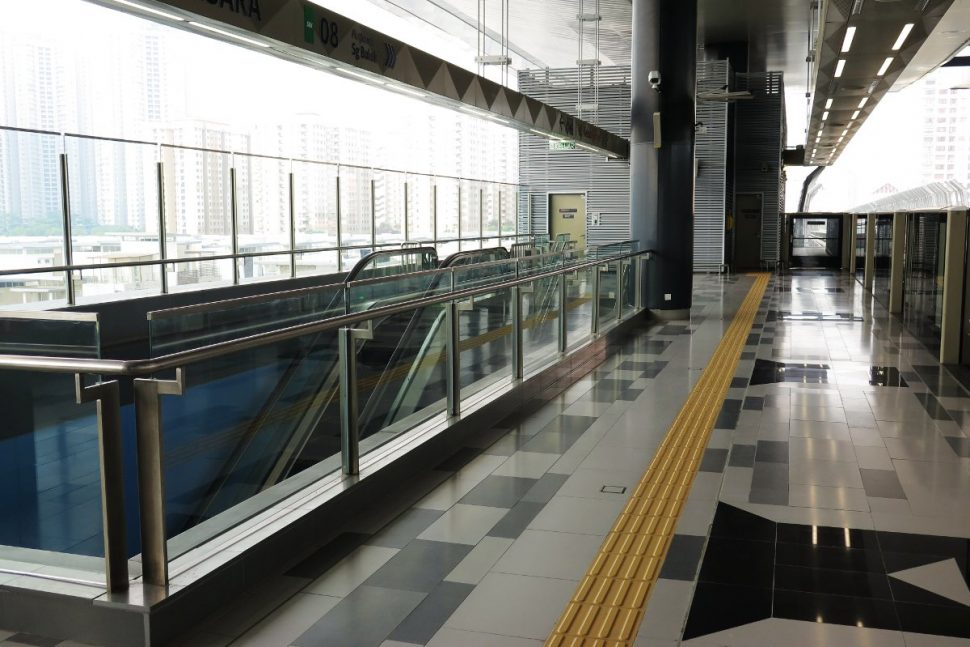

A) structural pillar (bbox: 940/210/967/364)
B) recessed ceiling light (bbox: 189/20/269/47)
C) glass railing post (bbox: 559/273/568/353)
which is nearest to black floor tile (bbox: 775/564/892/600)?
recessed ceiling light (bbox: 189/20/269/47)

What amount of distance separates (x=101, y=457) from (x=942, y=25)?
13.5 m

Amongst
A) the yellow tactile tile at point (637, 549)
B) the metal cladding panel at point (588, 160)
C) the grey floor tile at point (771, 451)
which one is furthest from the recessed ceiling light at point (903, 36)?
the metal cladding panel at point (588, 160)

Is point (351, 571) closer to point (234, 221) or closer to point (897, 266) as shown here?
point (234, 221)

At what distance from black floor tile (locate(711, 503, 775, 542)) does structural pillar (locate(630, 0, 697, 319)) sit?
7.99 m

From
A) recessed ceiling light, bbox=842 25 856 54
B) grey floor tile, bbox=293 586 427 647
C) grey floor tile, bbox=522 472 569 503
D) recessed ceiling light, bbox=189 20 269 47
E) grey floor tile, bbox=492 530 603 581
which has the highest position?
recessed ceiling light, bbox=842 25 856 54

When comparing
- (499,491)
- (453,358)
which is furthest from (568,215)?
(499,491)

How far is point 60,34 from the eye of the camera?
1008 centimetres

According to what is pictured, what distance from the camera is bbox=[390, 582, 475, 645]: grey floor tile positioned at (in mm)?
2844

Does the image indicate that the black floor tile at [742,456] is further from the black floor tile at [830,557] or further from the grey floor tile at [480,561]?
the grey floor tile at [480,561]

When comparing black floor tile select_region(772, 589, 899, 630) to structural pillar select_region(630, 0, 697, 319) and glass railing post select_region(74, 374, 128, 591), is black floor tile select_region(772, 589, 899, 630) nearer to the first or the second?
glass railing post select_region(74, 374, 128, 591)

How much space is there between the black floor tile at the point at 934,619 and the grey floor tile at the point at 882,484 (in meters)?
1.34

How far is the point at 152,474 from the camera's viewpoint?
109 inches

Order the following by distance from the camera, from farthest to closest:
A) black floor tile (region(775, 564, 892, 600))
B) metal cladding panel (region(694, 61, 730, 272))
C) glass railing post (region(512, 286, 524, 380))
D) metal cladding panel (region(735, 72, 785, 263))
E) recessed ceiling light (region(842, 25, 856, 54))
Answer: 1. metal cladding panel (region(735, 72, 785, 263))
2. metal cladding panel (region(694, 61, 730, 272))
3. recessed ceiling light (region(842, 25, 856, 54))
4. glass railing post (region(512, 286, 524, 380))
5. black floor tile (region(775, 564, 892, 600))

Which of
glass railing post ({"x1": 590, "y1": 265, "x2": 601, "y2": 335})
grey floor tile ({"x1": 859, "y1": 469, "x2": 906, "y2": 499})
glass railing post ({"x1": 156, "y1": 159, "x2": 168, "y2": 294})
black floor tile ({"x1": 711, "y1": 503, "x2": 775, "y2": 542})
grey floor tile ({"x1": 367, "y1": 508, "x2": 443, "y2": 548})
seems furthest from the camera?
glass railing post ({"x1": 156, "y1": 159, "x2": 168, "y2": 294})
